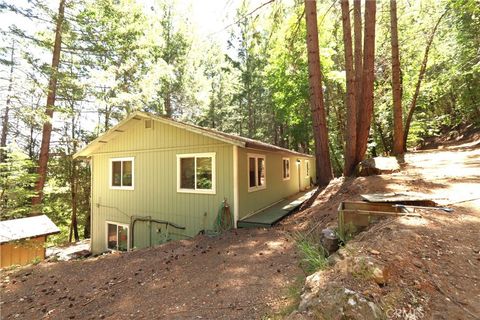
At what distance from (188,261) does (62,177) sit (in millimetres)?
14944

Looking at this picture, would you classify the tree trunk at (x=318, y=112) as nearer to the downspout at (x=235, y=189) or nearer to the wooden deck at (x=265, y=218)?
the wooden deck at (x=265, y=218)

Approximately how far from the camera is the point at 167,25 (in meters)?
19.6

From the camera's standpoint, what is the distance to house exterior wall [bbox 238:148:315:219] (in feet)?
26.1

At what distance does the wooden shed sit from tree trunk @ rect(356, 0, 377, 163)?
10.3 metres

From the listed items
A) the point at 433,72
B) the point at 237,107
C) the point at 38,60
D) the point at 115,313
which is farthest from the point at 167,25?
the point at 115,313

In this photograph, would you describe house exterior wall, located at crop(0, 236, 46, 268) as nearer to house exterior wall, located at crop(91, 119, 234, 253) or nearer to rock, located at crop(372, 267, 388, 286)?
house exterior wall, located at crop(91, 119, 234, 253)

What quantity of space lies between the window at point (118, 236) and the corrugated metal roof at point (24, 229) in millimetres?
1931

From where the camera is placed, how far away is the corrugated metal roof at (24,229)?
7.71 meters

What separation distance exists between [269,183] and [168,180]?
3.92 meters

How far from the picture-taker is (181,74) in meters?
19.8

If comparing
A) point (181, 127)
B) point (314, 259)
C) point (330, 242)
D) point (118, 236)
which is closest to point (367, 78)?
point (181, 127)

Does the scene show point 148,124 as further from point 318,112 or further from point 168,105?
point 168,105

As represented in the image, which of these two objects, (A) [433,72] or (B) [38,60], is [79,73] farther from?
(A) [433,72]

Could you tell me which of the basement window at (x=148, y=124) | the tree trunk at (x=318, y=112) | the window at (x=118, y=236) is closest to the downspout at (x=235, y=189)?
the tree trunk at (x=318, y=112)
